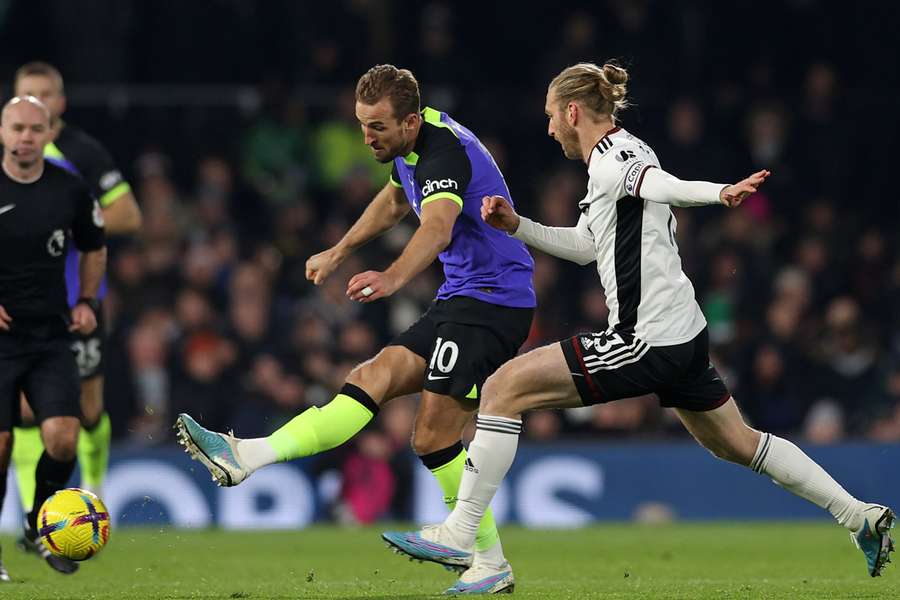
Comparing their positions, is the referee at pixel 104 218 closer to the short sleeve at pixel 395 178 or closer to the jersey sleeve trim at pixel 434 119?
the short sleeve at pixel 395 178

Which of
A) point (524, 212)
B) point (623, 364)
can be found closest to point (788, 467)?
point (623, 364)

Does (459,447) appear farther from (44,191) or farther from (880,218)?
(880,218)

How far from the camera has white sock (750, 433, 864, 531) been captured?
7703mm

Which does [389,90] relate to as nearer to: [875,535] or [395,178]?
[395,178]

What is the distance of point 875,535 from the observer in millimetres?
7691

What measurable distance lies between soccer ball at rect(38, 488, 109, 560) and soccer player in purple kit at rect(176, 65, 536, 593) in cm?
121

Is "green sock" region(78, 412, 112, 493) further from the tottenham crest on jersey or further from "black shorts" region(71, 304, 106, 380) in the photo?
the tottenham crest on jersey

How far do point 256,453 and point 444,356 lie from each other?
1038 millimetres

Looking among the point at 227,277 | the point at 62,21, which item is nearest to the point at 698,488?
the point at 227,277

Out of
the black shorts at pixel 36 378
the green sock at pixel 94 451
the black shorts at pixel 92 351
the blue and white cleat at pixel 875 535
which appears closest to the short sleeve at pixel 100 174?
the black shorts at pixel 92 351

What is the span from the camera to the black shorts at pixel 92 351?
10.4m

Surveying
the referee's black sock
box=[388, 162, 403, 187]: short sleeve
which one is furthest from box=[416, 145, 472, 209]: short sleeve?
the referee's black sock

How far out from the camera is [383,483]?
44.8 ft

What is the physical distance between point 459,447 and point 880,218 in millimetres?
9583
